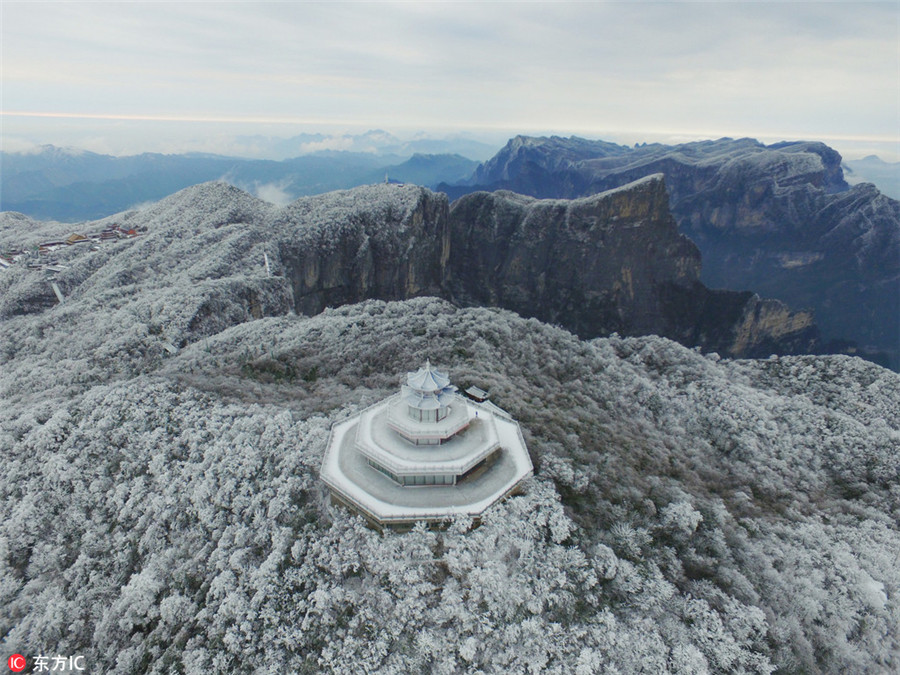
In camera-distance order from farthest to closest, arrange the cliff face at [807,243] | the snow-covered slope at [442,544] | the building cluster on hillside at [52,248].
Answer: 1. the cliff face at [807,243]
2. the building cluster on hillside at [52,248]
3. the snow-covered slope at [442,544]

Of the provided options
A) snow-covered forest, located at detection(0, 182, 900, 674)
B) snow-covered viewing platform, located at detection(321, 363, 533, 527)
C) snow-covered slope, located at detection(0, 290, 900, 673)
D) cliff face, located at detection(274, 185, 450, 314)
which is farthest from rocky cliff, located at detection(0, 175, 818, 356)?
snow-covered viewing platform, located at detection(321, 363, 533, 527)

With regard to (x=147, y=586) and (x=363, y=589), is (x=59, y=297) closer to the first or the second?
(x=147, y=586)

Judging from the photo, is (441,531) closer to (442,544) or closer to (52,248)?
(442,544)

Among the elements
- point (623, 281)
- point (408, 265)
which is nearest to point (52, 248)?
point (408, 265)

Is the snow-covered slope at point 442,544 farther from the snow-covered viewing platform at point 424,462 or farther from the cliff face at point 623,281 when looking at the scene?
the cliff face at point 623,281

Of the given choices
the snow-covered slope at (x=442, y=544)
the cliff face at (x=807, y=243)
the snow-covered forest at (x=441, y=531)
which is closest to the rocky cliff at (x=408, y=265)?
the snow-covered forest at (x=441, y=531)
